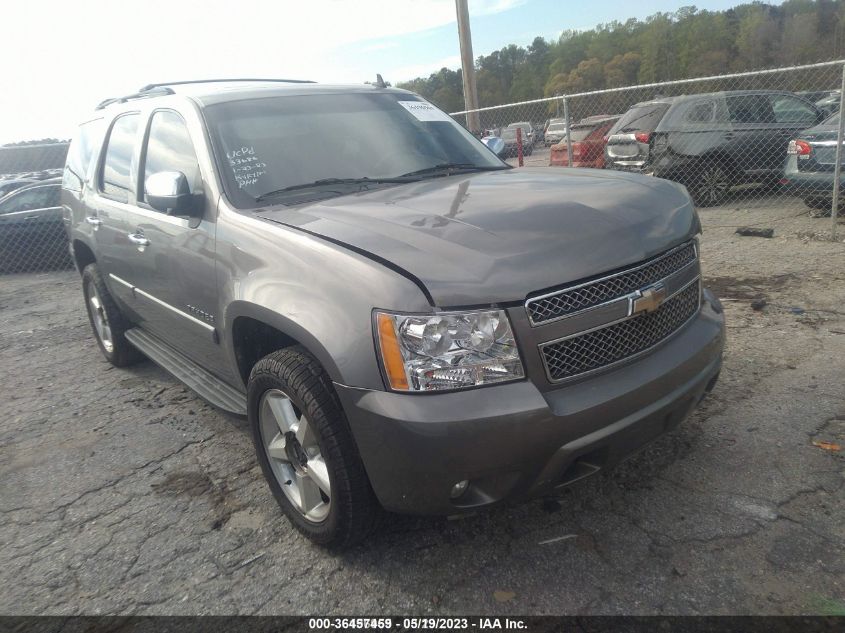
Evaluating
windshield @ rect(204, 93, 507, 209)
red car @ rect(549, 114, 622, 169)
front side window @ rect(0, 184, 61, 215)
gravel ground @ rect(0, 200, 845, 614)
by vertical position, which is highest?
windshield @ rect(204, 93, 507, 209)

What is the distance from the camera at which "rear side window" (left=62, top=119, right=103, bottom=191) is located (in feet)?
15.7

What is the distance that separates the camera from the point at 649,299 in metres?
2.35

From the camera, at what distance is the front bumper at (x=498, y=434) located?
6.55ft

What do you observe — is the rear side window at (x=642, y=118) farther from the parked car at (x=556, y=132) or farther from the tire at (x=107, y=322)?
the tire at (x=107, y=322)

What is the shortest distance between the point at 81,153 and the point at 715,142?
28.3 feet

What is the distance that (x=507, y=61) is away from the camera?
3858 inches

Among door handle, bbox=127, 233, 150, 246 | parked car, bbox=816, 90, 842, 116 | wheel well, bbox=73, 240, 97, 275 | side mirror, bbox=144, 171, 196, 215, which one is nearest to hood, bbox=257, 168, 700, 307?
side mirror, bbox=144, 171, 196, 215

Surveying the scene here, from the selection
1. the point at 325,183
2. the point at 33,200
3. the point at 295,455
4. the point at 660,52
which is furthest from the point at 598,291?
the point at 660,52

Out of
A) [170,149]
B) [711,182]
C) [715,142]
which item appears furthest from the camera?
[711,182]

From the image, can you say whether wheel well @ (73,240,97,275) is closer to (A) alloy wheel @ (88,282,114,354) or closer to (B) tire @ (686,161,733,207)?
(A) alloy wheel @ (88,282,114,354)

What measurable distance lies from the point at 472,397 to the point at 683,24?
9175 cm

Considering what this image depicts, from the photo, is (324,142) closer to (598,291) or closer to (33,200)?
(598,291)

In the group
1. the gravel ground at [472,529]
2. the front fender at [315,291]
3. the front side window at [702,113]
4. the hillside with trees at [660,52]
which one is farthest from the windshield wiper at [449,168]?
the hillside with trees at [660,52]

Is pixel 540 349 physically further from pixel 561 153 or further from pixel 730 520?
pixel 561 153
